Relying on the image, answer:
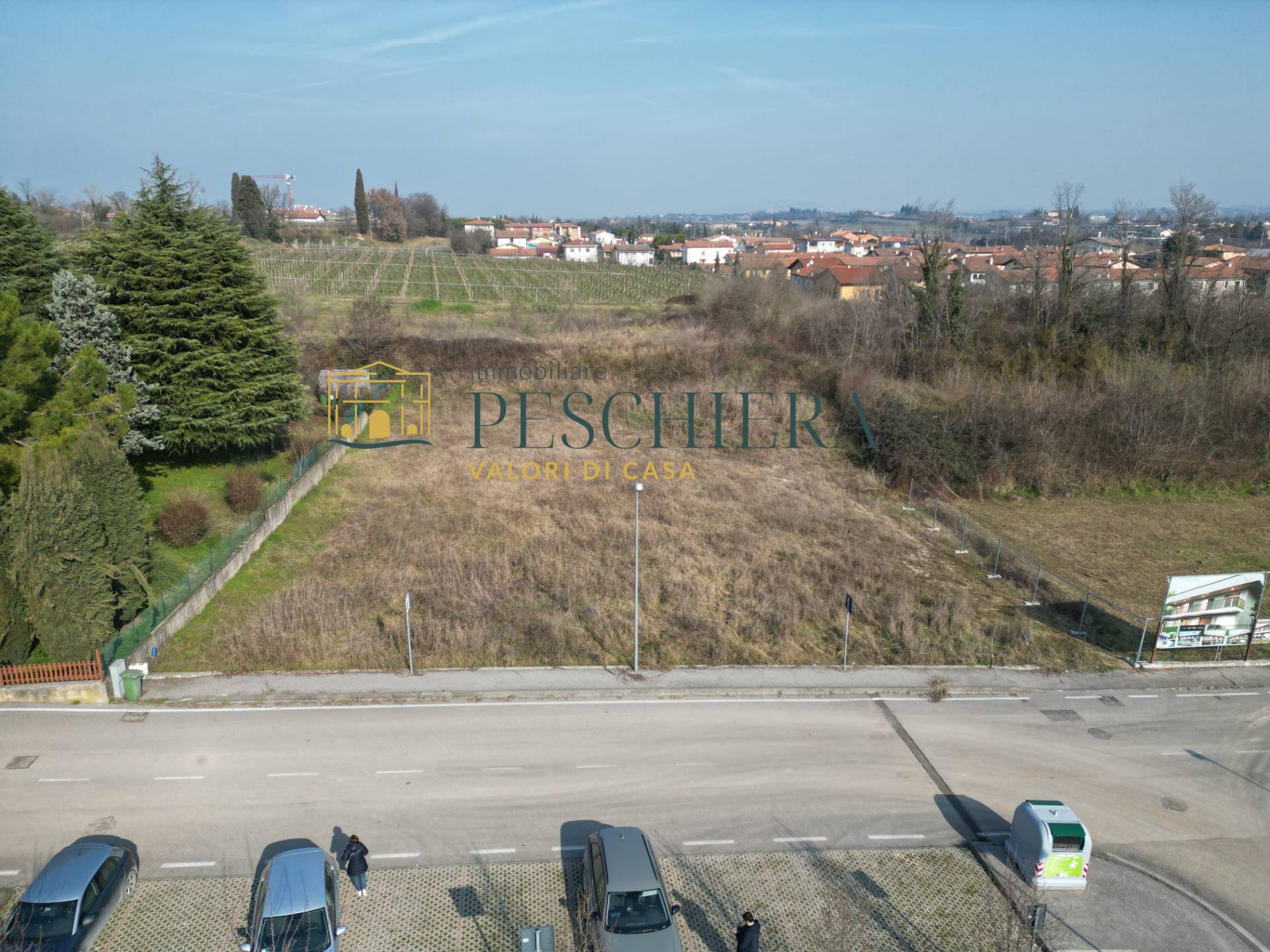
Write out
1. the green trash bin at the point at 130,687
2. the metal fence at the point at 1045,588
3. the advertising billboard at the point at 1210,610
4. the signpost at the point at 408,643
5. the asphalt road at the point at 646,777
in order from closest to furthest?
the asphalt road at the point at 646,777 → the green trash bin at the point at 130,687 → the signpost at the point at 408,643 → the advertising billboard at the point at 1210,610 → the metal fence at the point at 1045,588

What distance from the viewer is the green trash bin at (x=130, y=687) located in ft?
51.0

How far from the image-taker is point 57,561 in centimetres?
1551

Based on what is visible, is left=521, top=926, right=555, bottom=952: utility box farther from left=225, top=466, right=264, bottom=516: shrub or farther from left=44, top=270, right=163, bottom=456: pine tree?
left=225, top=466, right=264, bottom=516: shrub

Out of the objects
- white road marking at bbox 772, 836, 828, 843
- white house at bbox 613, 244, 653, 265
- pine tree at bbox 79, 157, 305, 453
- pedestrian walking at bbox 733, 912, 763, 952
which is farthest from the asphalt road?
white house at bbox 613, 244, 653, 265

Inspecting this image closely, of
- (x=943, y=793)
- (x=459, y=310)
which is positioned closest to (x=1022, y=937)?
(x=943, y=793)

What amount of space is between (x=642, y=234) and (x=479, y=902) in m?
190

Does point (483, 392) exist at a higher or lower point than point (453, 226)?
lower

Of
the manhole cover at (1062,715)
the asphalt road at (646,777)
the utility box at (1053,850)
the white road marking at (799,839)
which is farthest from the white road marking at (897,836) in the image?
the manhole cover at (1062,715)

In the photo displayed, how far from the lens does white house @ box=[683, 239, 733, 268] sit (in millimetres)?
122812

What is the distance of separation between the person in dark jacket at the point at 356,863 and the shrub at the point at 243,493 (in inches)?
638

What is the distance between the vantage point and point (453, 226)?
149750 mm

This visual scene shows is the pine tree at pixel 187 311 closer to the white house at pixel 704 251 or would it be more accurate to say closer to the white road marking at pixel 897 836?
the white road marking at pixel 897 836

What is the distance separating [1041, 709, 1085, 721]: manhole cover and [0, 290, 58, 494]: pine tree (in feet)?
73.2

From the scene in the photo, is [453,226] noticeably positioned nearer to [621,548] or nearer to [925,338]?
[925,338]
